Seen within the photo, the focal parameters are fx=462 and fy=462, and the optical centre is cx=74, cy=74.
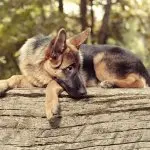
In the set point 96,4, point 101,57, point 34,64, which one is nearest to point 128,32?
point 96,4

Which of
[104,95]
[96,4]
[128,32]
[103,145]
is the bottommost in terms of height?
[128,32]

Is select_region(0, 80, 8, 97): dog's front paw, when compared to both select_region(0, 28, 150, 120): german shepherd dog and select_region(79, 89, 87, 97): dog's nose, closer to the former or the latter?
select_region(0, 28, 150, 120): german shepherd dog

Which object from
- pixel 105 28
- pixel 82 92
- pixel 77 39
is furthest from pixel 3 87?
pixel 105 28

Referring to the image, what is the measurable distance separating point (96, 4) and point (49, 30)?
5.84ft

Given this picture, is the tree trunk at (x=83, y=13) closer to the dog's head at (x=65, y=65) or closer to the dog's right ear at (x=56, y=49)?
the dog's head at (x=65, y=65)

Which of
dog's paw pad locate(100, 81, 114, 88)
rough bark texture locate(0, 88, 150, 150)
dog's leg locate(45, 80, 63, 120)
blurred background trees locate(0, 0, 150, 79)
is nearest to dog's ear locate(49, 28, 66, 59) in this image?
dog's leg locate(45, 80, 63, 120)

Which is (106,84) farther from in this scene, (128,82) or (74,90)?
(74,90)

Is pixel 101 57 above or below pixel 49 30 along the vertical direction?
above

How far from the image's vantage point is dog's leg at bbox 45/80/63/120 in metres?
5.30

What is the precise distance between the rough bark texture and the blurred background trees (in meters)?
3.41

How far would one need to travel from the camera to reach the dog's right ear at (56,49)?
5512 millimetres

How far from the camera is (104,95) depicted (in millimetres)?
5676

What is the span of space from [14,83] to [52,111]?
0.83m

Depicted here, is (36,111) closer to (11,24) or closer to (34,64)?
(34,64)
